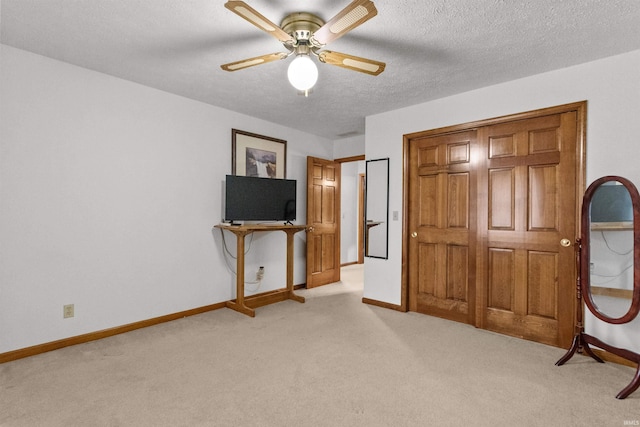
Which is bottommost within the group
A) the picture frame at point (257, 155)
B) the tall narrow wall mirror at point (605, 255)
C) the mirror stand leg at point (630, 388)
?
the mirror stand leg at point (630, 388)

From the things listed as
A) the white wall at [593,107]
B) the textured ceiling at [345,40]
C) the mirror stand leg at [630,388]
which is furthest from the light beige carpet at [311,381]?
the textured ceiling at [345,40]

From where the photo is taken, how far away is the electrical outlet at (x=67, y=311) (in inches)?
108

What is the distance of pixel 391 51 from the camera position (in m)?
2.51

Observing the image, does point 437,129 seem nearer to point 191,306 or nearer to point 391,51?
point 391,51

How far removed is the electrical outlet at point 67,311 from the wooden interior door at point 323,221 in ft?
9.59

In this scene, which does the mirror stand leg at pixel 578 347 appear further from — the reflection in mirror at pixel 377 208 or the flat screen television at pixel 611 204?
the reflection in mirror at pixel 377 208

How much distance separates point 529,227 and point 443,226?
0.81 meters

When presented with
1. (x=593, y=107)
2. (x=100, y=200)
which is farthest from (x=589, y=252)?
(x=100, y=200)

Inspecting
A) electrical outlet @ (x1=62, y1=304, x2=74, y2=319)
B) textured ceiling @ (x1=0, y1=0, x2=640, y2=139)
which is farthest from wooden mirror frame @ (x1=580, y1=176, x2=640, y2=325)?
electrical outlet @ (x1=62, y1=304, x2=74, y2=319)

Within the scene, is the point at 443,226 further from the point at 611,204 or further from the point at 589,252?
the point at 611,204

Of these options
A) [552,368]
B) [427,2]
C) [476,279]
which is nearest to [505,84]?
[427,2]

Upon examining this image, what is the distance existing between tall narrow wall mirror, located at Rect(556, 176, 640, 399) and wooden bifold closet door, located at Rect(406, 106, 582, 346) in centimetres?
24

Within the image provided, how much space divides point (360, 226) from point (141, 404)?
20.3 feet

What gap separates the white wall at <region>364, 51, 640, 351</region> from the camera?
97.3 inches
